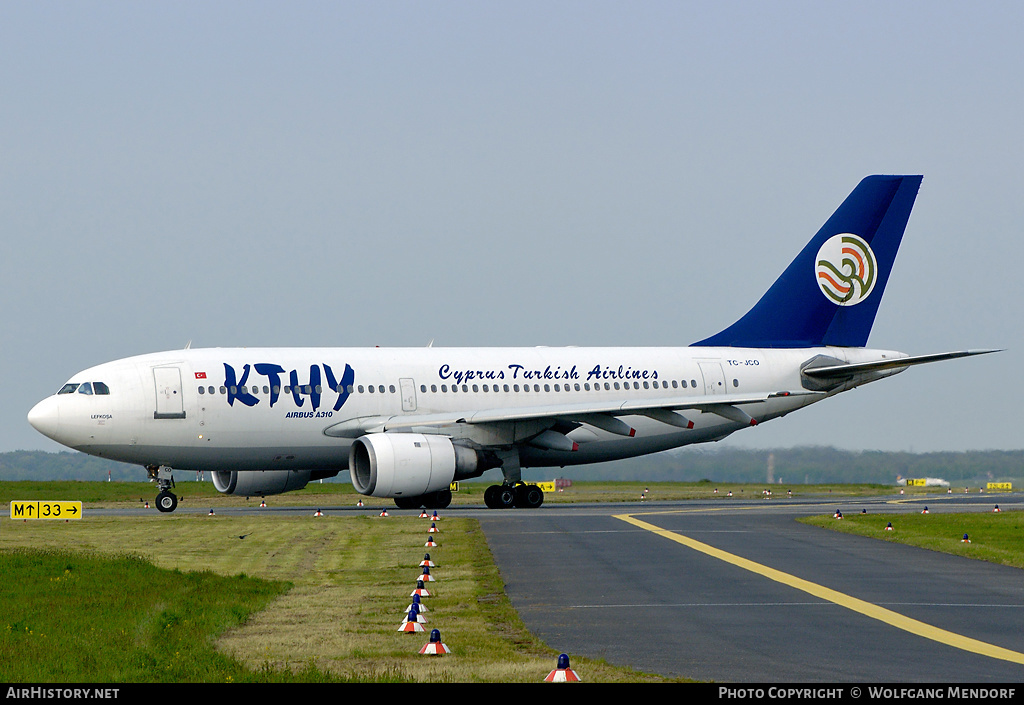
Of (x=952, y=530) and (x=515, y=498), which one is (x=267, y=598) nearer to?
(x=952, y=530)

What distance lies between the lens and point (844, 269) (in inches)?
1706

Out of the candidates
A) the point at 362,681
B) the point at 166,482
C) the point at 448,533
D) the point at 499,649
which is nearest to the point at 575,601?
the point at 499,649

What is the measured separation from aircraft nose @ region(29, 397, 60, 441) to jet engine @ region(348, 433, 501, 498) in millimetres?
7880

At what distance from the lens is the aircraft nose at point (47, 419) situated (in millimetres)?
33469

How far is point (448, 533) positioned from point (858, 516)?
445 inches

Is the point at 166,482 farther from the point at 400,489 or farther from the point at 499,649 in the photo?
the point at 499,649

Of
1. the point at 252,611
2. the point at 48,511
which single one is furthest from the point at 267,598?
the point at 48,511

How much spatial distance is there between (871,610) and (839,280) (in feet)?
101

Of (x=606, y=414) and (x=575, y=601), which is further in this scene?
(x=606, y=414)

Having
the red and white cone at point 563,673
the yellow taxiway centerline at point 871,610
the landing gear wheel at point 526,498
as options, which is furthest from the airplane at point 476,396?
the red and white cone at point 563,673

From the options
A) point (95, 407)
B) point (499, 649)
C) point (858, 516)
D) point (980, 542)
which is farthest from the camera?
point (95, 407)

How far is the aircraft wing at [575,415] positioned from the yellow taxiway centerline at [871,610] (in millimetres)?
12166
